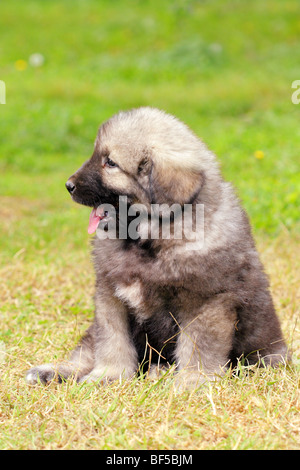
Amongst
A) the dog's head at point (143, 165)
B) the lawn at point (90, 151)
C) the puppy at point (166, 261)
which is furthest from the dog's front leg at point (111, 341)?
the dog's head at point (143, 165)

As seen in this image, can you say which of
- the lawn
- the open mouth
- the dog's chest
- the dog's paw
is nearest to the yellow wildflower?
the lawn

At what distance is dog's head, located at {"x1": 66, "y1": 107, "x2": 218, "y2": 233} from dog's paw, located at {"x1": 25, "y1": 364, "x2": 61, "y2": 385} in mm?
885

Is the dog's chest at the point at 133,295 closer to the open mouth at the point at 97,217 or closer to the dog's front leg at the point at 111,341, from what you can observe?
the dog's front leg at the point at 111,341

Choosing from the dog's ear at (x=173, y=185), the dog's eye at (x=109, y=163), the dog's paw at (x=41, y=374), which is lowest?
the dog's paw at (x=41, y=374)

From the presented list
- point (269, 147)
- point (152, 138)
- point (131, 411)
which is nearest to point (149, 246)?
point (152, 138)

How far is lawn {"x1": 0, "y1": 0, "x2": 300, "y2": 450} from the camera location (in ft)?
8.82

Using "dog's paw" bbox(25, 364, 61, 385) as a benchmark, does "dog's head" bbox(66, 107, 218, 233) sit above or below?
above

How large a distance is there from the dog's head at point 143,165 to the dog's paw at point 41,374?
88cm

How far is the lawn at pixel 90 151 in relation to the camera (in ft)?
8.82

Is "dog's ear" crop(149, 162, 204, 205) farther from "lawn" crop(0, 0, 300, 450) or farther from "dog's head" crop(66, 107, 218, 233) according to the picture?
"lawn" crop(0, 0, 300, 450)

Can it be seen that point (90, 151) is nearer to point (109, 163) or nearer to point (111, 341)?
point (109, 163)

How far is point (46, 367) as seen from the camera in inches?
131

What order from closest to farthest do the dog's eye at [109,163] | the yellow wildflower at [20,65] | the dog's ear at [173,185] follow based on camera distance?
the dog's ear at [173,185]
the dog's eye at [109,163]
the yellow wildflower at [20,65]

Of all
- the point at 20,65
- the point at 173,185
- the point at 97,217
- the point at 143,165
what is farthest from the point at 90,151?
the point at 173,185
